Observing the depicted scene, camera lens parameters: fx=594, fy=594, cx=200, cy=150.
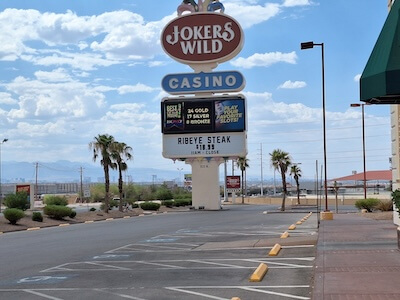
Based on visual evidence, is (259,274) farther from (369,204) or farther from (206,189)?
(206,189)

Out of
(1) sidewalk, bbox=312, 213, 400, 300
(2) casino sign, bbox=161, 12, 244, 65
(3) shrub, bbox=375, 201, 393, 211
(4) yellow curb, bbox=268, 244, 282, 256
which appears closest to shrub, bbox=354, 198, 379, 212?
(3) shrub, bbox=375, 201, 393, 211

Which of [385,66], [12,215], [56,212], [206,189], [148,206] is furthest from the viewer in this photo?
[148,206]

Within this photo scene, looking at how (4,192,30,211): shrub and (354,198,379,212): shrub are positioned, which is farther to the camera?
(4,192,30,211): shrub

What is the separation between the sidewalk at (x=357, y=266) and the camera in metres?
9.21

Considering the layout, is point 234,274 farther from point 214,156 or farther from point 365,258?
point 214,156

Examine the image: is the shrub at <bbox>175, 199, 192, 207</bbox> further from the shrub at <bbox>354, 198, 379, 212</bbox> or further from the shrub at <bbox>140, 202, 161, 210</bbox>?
the shrub at <bbox>354, 198, 379, 212</bbox>


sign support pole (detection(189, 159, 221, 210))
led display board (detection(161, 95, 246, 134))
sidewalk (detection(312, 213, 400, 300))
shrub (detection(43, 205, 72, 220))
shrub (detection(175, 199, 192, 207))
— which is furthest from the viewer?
shrub (detection(175, 199, 192, 207))

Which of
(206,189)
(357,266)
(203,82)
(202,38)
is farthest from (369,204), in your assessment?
(357,266)

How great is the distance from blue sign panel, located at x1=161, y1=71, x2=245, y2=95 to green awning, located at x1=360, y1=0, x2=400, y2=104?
1395 inches

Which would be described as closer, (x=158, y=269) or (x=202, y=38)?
(x=158, y=269)

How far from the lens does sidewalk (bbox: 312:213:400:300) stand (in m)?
9.21

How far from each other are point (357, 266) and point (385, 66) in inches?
156

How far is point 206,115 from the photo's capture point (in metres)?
46.8

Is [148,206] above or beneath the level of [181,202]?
beneath
